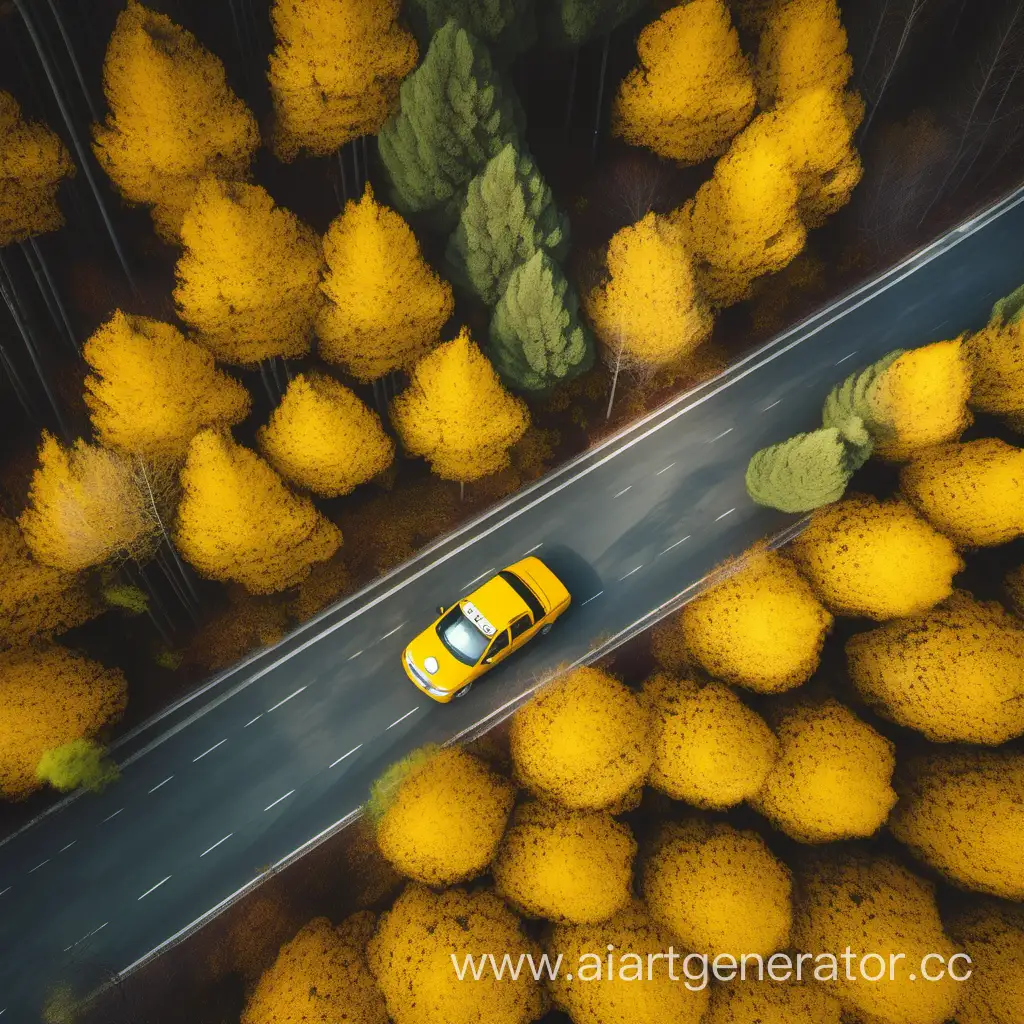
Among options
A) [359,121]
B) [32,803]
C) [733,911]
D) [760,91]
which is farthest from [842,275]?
[32,803]

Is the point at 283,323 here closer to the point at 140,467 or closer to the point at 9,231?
the point at 140,467

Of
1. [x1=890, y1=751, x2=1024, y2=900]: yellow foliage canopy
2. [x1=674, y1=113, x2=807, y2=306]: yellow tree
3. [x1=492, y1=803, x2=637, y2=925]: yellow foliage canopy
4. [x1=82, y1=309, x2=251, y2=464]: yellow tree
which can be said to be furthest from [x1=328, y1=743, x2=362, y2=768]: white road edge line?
[x1=674, y1=113, x2=807, y2=306]: yellow tree

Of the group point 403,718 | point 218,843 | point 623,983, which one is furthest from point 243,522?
point 623,983

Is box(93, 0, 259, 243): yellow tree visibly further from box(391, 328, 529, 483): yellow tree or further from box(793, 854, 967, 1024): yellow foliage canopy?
box(793, 854, 967, 1024): yellow foliage canopy

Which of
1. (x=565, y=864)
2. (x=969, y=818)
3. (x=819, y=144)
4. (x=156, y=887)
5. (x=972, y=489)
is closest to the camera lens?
(x=565, y=864)

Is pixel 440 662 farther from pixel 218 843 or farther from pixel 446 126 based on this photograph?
pixel 446 126

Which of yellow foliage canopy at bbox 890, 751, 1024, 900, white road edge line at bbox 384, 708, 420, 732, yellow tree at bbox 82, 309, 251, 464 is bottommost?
yellow foliage canopy at bbox 890, 751, 1024, 900

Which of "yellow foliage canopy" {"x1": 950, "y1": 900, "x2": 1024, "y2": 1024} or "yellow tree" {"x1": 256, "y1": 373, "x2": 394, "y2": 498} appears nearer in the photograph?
"yellow foliage canopy" {"x1": 950, "y1": 900, "x2": 1024, "y2": 1024}
